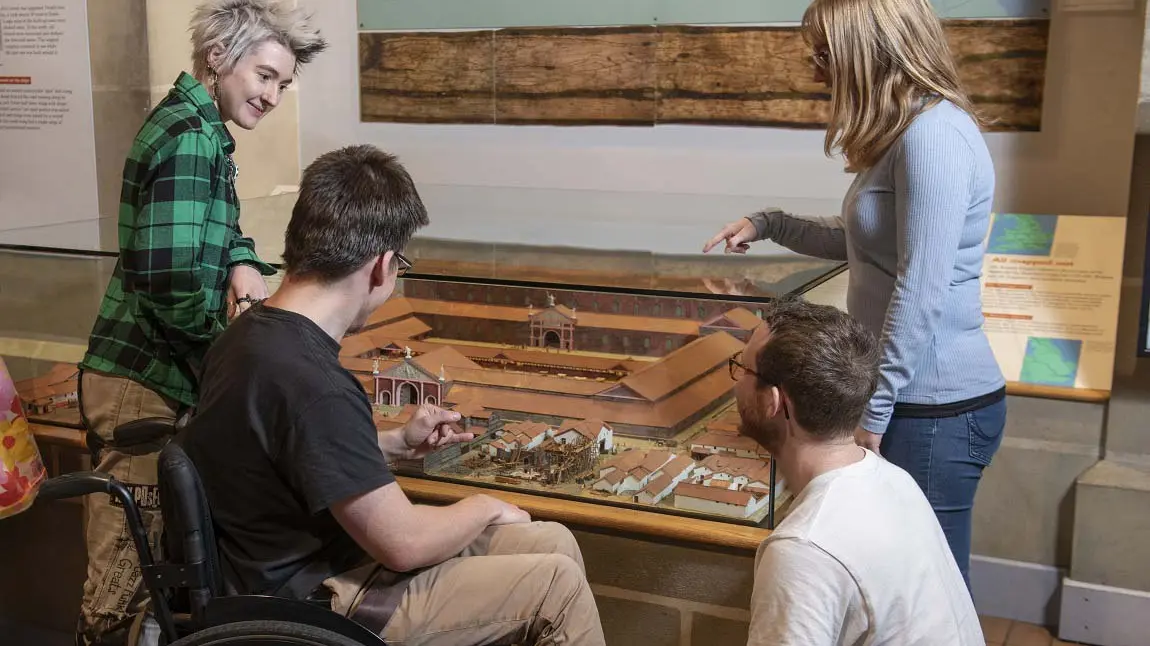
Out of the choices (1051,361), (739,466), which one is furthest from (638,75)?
(739,466)

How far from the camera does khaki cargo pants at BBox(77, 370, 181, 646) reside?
2361 millimetres

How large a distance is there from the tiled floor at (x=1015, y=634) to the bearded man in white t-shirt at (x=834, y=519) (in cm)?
199

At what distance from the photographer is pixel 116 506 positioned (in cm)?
243

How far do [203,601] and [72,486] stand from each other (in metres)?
0.31

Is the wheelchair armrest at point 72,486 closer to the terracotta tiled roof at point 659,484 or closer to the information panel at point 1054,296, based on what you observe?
the terracotta tiled roof at point 659,484

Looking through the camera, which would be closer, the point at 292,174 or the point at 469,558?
the point at 469,558

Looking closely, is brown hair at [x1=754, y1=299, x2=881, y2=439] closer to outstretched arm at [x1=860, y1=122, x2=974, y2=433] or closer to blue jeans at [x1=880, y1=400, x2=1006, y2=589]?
outstretched arm at [x1=860, y1=122, x2=974, y2=433]

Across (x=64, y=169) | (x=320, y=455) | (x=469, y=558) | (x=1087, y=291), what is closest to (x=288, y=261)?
(x=320, y=455)

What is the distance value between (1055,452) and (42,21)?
3905 millimetres

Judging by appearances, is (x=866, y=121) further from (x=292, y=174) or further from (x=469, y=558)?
(x=292, y=174)

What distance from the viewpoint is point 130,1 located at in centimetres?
415

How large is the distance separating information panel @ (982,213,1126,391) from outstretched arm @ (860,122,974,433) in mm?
1581

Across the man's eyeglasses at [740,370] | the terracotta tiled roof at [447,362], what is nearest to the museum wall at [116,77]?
the terracotta tiled roof at [447,362]

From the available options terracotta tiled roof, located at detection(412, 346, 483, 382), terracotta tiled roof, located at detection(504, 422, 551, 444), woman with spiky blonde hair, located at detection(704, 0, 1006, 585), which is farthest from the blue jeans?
terracotta tiled roof, located at detection(412, 346, 483, 382)
